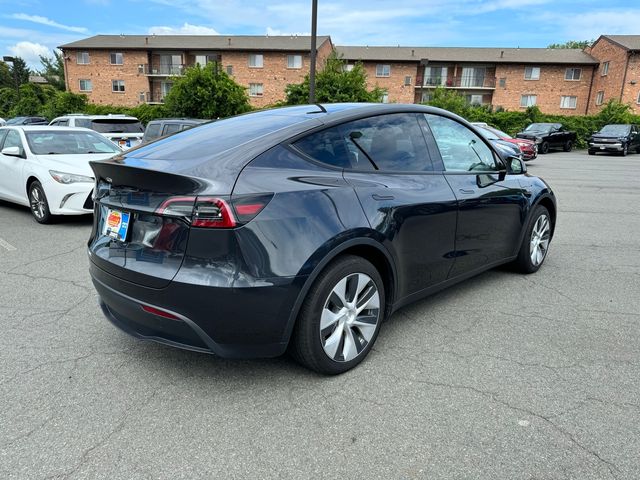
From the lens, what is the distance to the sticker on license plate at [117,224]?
272 cm

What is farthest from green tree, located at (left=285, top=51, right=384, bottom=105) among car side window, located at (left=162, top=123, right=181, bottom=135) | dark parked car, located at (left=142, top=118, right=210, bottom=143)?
car side window, located at (left=162, top=123, right=181, bottom=135)

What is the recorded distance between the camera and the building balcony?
4816 centimetres

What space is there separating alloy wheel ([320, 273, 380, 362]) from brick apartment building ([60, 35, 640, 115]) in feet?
147

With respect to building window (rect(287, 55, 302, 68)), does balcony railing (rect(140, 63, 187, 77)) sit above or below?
below

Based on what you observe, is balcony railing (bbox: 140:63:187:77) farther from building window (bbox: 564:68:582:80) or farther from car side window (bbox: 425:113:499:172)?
car side window (bbox: 425:113:499:172)

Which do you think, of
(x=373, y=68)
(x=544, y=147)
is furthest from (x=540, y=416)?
(x=373, y=68)

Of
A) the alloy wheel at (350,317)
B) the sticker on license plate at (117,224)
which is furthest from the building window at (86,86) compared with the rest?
the alloy wheel at (350,317)

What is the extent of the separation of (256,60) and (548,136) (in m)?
30.0

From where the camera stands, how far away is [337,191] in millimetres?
2814

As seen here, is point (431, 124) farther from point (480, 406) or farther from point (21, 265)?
point (21, 265)

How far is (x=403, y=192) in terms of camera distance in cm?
320

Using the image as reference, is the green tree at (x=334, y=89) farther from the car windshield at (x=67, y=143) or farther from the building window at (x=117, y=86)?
the building window at (x=117, y=86)

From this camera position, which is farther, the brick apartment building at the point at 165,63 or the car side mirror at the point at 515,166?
the brick apartment building at the point at 165,63

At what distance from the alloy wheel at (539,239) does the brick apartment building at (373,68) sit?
42532mm
